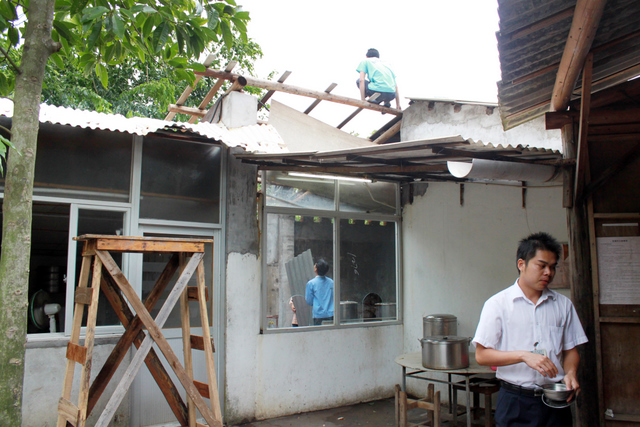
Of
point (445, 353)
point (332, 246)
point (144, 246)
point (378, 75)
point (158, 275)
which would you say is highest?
point (378, 75)

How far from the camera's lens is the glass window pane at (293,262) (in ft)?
21.8

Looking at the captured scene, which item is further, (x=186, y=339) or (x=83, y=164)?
(x=83, y=164)

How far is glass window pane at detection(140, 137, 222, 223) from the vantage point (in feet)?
18.9

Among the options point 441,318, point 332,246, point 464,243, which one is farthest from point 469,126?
point 441,318

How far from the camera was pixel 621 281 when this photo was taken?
4309 mm

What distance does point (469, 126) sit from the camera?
7324 millimetres

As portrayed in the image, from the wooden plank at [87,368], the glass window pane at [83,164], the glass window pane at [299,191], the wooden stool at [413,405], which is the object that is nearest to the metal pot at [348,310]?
the glass window pane at [299,191]

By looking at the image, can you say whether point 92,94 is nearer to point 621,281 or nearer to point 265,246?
point 265,246

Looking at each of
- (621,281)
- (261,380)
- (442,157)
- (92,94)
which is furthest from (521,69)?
(92,94)

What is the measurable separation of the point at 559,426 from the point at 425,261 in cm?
462

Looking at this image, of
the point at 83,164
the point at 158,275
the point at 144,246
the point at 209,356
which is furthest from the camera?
the point at 158,275

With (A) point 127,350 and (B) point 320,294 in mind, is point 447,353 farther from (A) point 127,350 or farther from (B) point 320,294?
(A) point 127,350

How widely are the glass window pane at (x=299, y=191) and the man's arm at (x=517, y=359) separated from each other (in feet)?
13.5

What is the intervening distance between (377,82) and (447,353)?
483 centimetres
